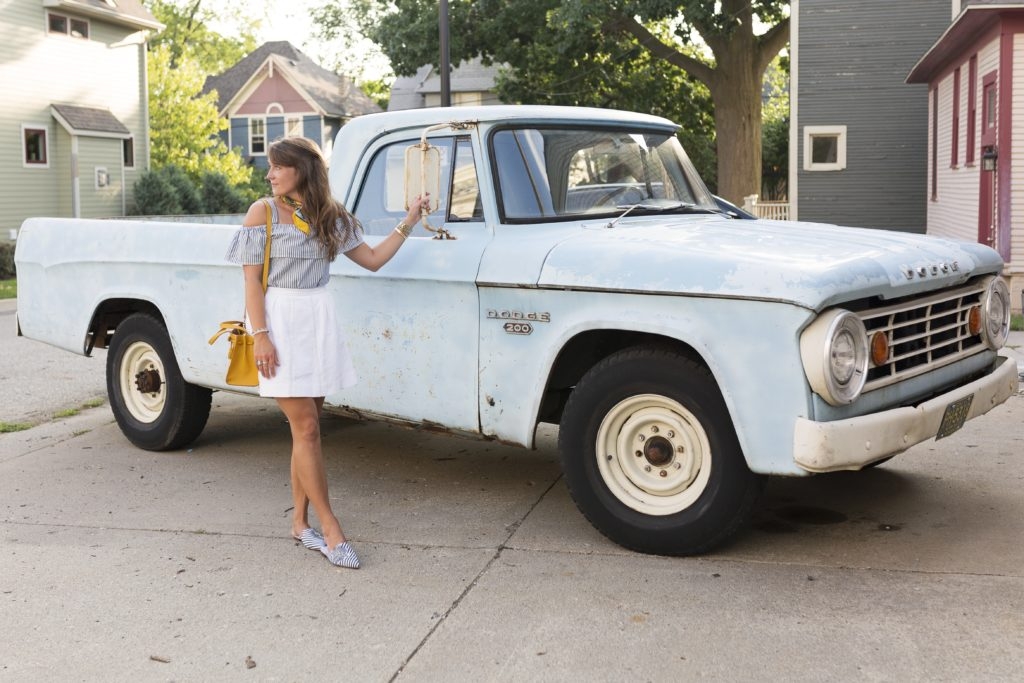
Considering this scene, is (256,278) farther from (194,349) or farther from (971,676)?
(971,676)

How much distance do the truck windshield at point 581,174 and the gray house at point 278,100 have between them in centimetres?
5059

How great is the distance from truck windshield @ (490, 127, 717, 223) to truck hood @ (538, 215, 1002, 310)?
0.23 metres

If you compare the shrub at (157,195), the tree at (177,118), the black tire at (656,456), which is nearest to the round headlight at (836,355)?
the black tire at (656,456)

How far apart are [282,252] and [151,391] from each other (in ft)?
8.41

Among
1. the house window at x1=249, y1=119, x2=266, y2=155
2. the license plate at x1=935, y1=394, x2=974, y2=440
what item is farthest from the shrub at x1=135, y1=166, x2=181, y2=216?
the license plate at x1=935, y1=394, x2=974, y2=440

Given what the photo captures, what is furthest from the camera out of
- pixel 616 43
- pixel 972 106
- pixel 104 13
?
pixel 104 13

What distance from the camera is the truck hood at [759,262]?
445 centimetres

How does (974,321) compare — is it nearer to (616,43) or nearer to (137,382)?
(137,382)

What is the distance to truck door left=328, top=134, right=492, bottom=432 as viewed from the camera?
5473 millimetres

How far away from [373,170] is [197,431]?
2086mm

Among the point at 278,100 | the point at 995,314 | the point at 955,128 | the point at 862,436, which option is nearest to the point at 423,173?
the point at 862,436

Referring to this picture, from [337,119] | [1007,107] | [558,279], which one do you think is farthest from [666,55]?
[337,119]

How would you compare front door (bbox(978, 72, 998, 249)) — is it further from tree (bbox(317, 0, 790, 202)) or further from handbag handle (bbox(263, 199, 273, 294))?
handbag handle (bbox(263, 199, 273, 294))

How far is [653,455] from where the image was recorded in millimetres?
4930
